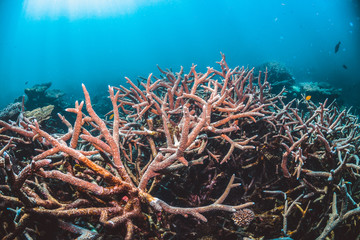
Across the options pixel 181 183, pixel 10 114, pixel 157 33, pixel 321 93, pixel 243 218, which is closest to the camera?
pixel 243 218

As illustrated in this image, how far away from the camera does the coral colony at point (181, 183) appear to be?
143 cm

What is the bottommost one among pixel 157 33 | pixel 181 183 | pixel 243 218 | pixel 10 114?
pixel 243 218

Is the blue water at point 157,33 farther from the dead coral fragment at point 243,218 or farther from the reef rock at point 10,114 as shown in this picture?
the dead coral fragment at point 243,218

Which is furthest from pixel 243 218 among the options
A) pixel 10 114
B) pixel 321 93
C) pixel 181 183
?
pixel 321 93

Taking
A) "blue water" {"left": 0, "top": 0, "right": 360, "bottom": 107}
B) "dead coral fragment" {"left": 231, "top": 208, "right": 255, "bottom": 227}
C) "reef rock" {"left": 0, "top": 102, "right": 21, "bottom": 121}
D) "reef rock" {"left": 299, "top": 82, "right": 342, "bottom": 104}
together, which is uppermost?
"blue water" {"left": 0, "top": 0, "right": 360, "bottom": 107}

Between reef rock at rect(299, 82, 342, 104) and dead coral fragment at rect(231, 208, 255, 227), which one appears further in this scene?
reef rock at rect(299, 82, 342, 104)

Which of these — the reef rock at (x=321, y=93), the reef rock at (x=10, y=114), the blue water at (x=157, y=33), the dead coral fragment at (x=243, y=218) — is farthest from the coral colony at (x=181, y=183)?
the blue water at (x=157, y=33)

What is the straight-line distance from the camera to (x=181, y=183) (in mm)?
2586

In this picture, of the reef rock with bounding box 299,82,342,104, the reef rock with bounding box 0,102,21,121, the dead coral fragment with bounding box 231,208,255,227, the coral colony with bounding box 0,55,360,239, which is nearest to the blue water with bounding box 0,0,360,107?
the reef rock with bounding box 299,82,342,104

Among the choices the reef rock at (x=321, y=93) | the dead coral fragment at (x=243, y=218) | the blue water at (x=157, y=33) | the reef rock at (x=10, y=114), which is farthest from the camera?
the blue water at (x=157, y=33)

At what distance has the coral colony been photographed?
143cm

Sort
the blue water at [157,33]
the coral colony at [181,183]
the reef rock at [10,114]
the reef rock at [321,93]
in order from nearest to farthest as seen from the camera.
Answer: the coral colony at [181,183] → the reef rock at [10,114] → the reef rock at [321,93] → the blue water at [157,33]

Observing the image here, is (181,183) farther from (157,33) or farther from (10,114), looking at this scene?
(157,33)

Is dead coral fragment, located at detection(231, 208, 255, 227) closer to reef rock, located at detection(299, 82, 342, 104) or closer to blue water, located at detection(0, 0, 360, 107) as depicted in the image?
reef rock, located at detection(299, 82, 342, 104)
